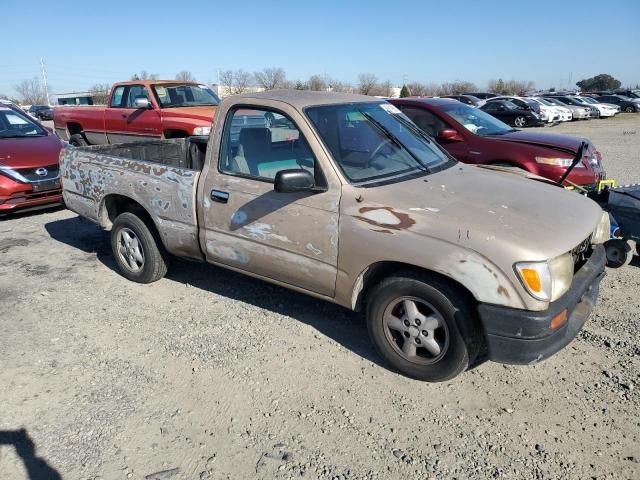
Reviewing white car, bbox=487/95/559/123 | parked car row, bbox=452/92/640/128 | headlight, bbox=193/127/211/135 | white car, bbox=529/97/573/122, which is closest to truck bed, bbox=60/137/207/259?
headlight, bbox=193/127/211/135

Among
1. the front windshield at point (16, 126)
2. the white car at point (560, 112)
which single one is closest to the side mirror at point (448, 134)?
the front windshield at point (16, 126)

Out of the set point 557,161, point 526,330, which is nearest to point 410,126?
point 526,330

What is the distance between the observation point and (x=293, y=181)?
3318 millimetres

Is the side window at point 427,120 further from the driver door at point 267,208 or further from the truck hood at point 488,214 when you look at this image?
the driver door at point 267,208

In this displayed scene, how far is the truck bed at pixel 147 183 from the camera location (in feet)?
14.2

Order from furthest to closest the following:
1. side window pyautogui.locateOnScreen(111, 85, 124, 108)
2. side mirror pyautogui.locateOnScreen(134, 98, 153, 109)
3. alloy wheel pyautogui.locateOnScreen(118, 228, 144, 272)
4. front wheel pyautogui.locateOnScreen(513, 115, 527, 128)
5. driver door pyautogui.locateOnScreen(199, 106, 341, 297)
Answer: front wheel pyautogui.locateOnScreen(513, 115, 527, 128) → side window pyautogui.locateOnScreen(111, 85, 124, 108) → side mirror pyautogui.locateOnScreen(134, 98, 153, 109) → alloy wheel pyautogui.locateOnScreen(118, 228, 144, 272) → driver door pyautogui.locateOnScreen(199, 106, 341, 297)

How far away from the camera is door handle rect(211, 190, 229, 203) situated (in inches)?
156

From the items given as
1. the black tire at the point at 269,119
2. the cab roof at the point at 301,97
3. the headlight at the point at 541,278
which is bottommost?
the headlight at the point at 541,278

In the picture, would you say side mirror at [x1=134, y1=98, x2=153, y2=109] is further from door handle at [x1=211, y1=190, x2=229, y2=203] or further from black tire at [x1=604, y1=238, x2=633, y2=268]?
black tire at [x1=604, y1=238, x2=633, y2=268]

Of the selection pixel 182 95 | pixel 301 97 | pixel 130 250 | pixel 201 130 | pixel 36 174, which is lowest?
pixel 130 250

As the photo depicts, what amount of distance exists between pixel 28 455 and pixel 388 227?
243 centimetres

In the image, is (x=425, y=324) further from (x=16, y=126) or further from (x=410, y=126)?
(x=16, y=126)

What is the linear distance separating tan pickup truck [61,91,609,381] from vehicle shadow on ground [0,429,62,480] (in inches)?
73.0

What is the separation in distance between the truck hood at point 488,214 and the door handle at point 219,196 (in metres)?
1.14
